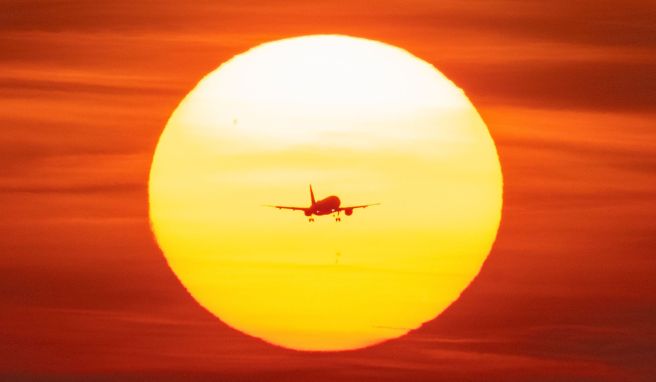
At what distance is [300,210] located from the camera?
177ft

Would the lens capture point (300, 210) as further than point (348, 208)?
Yes

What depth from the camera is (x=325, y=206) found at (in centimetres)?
6194

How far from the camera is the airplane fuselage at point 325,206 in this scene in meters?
57.4

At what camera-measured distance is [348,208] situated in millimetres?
46906

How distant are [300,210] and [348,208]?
7276 mm

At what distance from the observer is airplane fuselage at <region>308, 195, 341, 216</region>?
57409 mm
